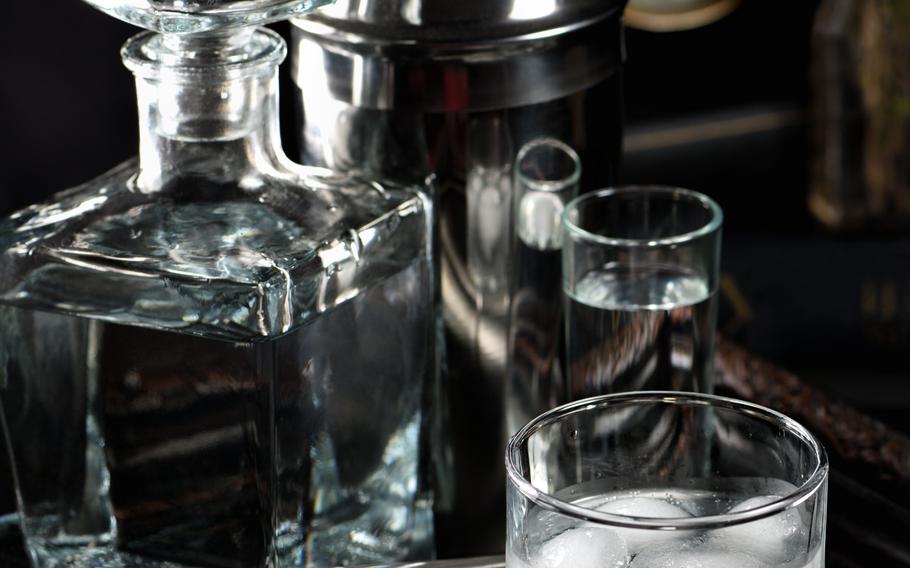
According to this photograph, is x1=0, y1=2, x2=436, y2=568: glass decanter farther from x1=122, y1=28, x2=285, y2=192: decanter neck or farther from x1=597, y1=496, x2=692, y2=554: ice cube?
x1=597, y1=496, x2=692, y2=554: ice cube

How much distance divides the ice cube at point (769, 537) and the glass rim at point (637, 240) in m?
0.16

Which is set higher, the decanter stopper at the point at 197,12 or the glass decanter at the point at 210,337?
the decanter stopper at the point at 197,12

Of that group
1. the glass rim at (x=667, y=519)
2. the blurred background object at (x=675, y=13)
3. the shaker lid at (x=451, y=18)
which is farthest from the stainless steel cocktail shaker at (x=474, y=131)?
the blurred background object at (x=675, y=13)

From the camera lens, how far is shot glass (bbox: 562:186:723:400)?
0.47 m

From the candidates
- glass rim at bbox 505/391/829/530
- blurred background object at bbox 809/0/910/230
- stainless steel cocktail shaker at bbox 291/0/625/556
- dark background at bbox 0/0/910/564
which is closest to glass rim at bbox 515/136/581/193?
stainless steel cocktail shaker at bbox 291/0/625/556

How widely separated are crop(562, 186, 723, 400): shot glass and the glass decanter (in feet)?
0.18

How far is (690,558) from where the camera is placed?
1.04 feet

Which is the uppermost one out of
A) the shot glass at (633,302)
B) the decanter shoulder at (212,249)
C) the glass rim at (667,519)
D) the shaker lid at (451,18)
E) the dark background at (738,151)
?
the shaker lid at (451,18)

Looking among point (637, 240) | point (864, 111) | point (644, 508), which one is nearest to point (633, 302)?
point (637, 240)

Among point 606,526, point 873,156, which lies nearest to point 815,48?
point 873,156

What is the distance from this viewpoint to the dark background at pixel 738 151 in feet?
2.62

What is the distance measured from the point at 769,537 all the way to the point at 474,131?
0.19m

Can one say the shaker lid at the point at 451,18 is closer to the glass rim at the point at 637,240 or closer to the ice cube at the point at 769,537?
the glass rim at the point at 637,240

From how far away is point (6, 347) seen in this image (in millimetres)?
448
